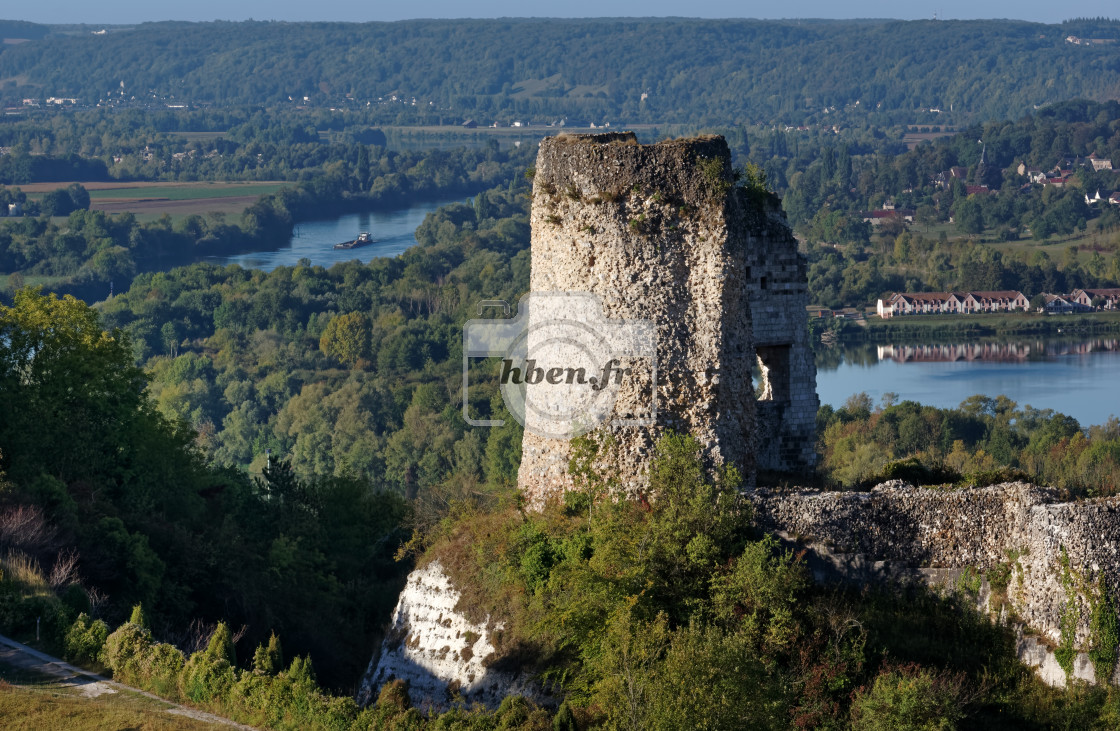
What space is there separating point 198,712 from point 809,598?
604 centimetres

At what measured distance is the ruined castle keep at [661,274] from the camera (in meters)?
16.0

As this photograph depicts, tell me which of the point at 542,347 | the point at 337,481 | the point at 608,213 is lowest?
the point at 337,481

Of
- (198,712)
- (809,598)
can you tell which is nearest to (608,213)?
(809,598)

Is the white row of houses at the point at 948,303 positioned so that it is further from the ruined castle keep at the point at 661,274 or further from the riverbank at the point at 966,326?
the ruined castle keep at the point at 661,274

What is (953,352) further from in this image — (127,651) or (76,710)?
(76,710)

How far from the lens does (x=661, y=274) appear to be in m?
16.0

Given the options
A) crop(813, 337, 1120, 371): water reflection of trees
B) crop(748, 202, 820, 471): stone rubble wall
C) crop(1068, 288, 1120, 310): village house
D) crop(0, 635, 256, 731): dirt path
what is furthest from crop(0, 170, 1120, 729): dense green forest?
crop(1068, 288, 1120, 310): village house

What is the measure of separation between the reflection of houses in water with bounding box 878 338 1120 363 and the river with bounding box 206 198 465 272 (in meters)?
54.1

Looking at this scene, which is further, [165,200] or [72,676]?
[165,200]

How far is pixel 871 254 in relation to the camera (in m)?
150

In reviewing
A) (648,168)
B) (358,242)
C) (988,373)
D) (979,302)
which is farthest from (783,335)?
(358,242)

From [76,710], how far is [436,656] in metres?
3.64

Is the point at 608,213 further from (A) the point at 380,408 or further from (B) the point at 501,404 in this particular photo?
(A) the point at 380,408

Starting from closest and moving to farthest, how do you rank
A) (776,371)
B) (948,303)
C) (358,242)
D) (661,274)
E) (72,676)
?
(661,274) < (72,676) < (776,371) < (948,303) < (358,242)
